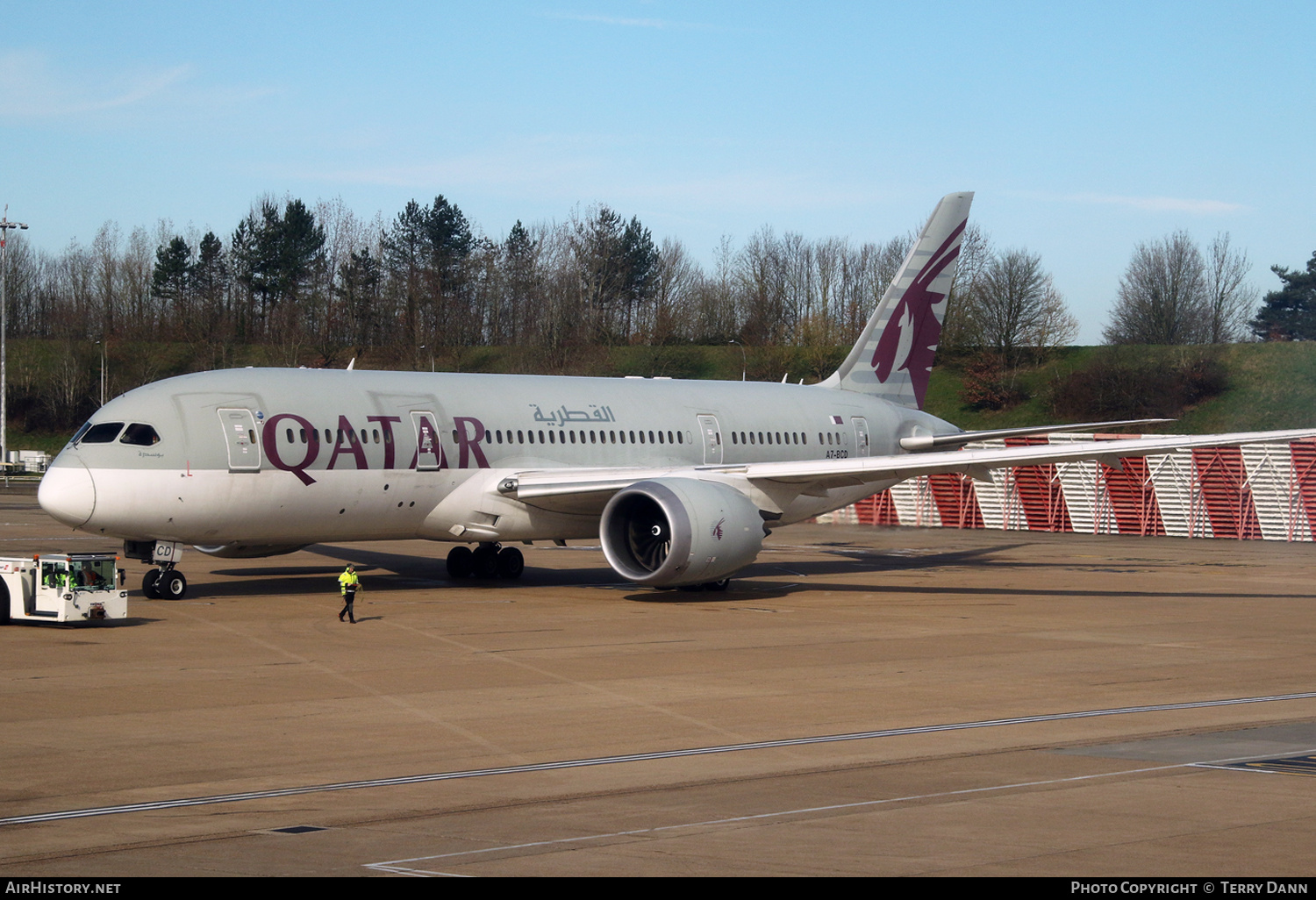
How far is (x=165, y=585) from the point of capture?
23.9m

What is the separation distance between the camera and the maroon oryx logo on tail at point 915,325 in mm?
35469

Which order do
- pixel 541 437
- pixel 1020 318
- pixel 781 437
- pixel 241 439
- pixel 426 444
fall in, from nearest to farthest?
pixel 241 439 < pixel 426 444 < pixel 541 437 < pixel 781 437 < pixel 1020 318

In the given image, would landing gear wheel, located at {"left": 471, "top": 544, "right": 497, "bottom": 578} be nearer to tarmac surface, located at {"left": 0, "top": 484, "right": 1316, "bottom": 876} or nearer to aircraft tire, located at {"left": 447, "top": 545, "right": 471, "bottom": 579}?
aircraft tire, located at {"left": 447, "top": 545, "right": 471, "bottom": 579}

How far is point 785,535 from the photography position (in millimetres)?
44938

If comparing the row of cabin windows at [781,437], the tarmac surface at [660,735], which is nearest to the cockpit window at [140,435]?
the tarmac surface at [660,735]

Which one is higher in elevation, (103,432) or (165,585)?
(103,432)

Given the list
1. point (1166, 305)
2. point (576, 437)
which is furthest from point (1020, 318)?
point (576, 437)

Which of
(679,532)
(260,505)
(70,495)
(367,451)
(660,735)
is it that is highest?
(367,451)

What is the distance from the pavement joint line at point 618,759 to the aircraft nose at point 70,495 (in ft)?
42.3

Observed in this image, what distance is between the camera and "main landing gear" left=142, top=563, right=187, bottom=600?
23.9 meters

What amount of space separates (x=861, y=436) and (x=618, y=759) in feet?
73.8

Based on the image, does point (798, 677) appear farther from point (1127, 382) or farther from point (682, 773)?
point (1127, 382)

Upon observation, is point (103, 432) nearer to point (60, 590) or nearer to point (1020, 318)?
point (60, 590)
